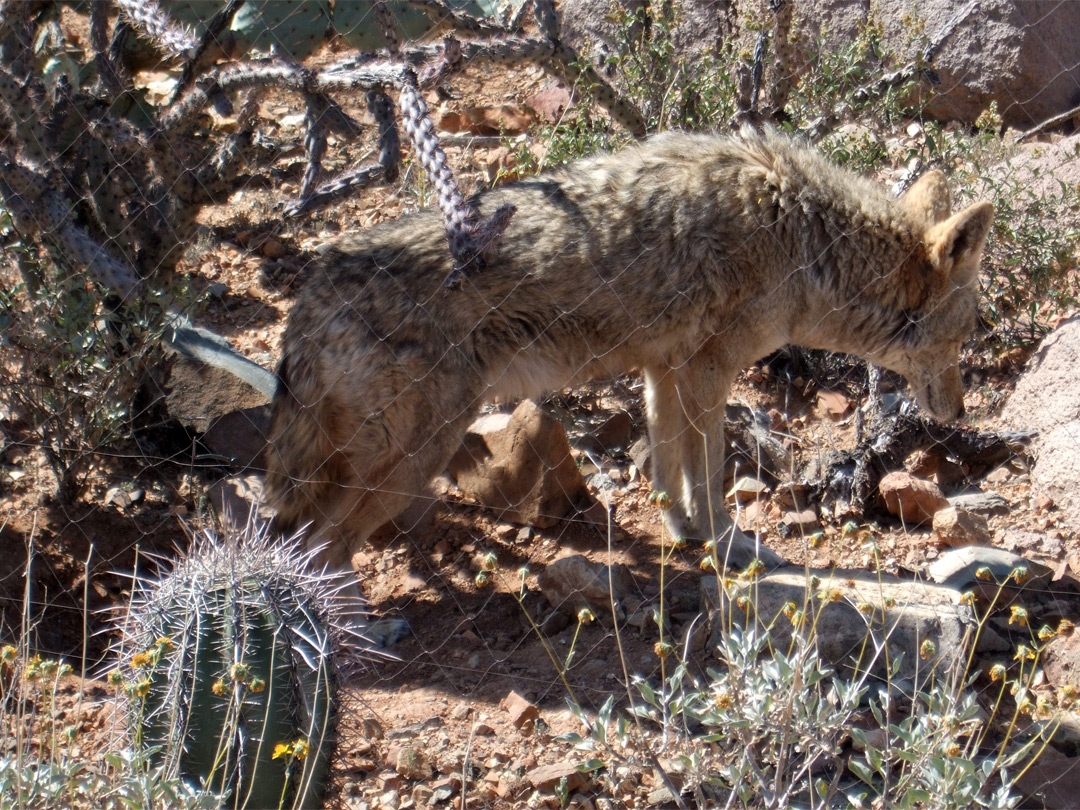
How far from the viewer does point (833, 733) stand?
2.95m

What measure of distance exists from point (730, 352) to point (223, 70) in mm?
2546

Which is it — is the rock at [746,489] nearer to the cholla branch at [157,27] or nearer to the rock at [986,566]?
the rock at [986,566]

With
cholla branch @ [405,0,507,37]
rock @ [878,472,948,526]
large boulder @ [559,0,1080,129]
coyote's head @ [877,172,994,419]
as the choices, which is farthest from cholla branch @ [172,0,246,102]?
rock @ [878,472,948,526]

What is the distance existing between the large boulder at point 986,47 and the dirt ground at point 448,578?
103 inches

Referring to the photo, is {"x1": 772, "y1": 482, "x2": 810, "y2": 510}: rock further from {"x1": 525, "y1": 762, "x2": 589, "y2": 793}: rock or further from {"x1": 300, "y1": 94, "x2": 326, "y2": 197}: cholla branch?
{"x1": 300, "y1": 94, "x2": 326, "y2": 197}: cholla branch

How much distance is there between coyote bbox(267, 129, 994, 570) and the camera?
4.32 meters

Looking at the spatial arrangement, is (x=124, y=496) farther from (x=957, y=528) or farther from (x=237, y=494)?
(x=957, y=528)

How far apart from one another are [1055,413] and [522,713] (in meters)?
3.17

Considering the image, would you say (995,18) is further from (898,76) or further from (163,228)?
(163,228)

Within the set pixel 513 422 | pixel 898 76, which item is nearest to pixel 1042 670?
pixel 513 422

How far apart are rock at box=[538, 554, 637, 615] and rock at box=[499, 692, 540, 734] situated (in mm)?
621

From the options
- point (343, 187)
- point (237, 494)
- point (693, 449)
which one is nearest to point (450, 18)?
point (343, 187)

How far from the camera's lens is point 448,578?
492cm

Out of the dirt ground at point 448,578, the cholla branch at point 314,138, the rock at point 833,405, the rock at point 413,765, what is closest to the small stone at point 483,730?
the dirt ground at point 448,578
